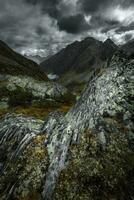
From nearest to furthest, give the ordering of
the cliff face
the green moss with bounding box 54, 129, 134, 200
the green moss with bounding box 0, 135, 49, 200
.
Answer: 1. the green moss with bounding box 54, 129, 134, 200
2. the cliff face
3. the green moss with bounding box 0, 135, 49, 200

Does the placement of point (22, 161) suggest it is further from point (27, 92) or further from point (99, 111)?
point (27, 92)

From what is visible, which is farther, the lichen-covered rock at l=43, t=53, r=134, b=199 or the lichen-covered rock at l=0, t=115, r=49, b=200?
the lichen-covered rock at l=43, t=53, r=134, b=199

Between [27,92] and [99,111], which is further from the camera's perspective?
[27,92]

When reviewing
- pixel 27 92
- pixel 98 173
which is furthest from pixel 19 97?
pixel 98 173

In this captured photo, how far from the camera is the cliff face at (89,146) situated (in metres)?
16.0

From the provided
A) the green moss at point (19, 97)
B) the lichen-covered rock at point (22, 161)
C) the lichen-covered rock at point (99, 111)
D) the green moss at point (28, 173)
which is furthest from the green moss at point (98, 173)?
the green moss at point (19, 97)

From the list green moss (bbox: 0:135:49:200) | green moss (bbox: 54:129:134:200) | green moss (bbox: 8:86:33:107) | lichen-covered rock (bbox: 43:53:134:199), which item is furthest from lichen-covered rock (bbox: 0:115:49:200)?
green moss (bbox: 8:86:33:107)

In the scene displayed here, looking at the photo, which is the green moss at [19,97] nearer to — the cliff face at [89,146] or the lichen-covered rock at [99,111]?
the cliff face at [89,146]

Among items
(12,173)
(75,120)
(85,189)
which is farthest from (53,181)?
(75,120)

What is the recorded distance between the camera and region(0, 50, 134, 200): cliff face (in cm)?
Result: 1602

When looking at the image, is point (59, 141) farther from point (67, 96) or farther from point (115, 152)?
point (67, 96)

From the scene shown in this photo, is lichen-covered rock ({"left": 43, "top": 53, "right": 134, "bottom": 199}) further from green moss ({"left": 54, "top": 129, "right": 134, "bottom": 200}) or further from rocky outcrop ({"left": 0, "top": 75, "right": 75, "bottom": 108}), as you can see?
rocky outcrop ({"left": 0, "top": 75, "right": 75, "bottom": 108})

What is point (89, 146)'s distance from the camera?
17.4 meters

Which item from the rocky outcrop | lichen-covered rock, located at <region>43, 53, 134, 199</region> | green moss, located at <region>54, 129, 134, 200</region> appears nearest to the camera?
green moss, located at <region>54, 129, 134, 200</region>
